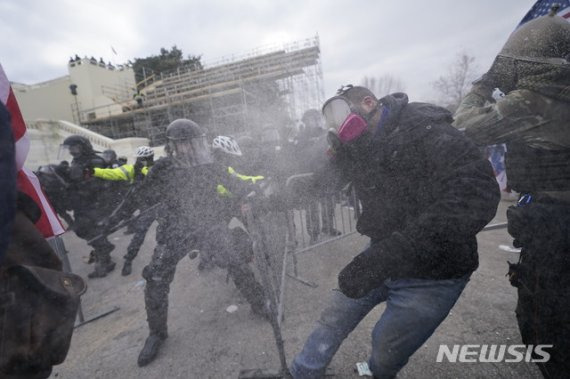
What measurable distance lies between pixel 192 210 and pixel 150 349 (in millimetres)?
1372

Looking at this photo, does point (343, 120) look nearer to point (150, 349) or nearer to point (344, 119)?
point (344, 119)

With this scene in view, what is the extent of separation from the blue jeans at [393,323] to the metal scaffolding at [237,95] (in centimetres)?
1689

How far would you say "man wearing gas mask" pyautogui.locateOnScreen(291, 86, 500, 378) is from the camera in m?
1.30

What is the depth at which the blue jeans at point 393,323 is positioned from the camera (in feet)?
4.76

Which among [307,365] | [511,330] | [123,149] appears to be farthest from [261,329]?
[123,149]

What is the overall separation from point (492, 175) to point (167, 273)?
2695 mm

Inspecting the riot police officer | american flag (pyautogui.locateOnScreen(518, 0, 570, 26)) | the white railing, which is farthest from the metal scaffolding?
american flag (pyautogui.locateOnScreen(518, 0, 570, 26))

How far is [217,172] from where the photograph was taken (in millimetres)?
3211

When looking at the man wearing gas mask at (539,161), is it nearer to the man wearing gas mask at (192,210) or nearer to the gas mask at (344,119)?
the gas mask at (344,119)

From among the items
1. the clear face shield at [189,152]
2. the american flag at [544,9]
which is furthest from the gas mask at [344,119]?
the american flag at [544,9]

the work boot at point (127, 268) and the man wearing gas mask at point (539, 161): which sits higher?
the man wearing gas mask at point (539, 161)

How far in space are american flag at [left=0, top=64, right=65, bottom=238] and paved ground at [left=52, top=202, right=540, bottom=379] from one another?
1.78 meters

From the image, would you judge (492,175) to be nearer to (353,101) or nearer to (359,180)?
(359,180)

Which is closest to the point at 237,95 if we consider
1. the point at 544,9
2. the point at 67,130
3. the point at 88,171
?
the point at 67,130
